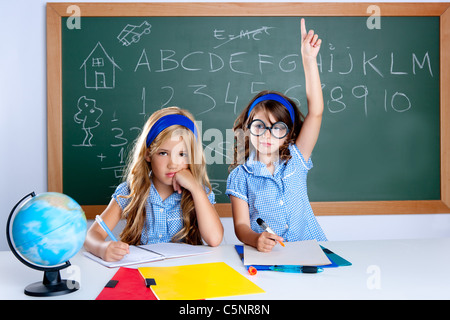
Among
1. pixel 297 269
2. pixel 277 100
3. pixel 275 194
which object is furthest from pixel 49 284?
pixel 277 100

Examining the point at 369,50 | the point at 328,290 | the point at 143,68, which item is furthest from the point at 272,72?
the point at 328,290

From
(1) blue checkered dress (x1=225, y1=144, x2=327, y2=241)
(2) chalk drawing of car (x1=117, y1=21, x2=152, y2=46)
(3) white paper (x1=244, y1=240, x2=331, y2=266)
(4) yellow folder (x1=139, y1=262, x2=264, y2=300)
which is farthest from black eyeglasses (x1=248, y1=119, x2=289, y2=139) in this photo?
(2) chalk drawing of car (x1=117, y1=21, x2=152, y2=46)

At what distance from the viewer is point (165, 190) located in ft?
5.47

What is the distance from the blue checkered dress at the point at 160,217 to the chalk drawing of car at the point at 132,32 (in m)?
1.31

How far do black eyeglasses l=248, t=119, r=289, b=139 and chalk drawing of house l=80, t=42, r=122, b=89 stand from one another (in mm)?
1325

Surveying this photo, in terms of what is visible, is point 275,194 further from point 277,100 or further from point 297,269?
point 297,269

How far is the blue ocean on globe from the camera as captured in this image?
2.72 ft

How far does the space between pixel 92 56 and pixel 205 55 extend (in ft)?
2.41

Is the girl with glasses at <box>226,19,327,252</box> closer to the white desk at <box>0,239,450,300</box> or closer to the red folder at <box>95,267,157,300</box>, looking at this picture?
the white desk at <box>0,239,450,300</box>

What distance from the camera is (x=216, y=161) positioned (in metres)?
2.57

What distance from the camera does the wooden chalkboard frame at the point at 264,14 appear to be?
2.53 metres

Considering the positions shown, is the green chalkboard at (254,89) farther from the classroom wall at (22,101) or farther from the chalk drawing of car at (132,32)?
the classroom wall at (22,101)

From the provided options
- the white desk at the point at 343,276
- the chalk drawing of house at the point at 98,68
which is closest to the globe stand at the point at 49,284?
the white desk at the point at 343,276
